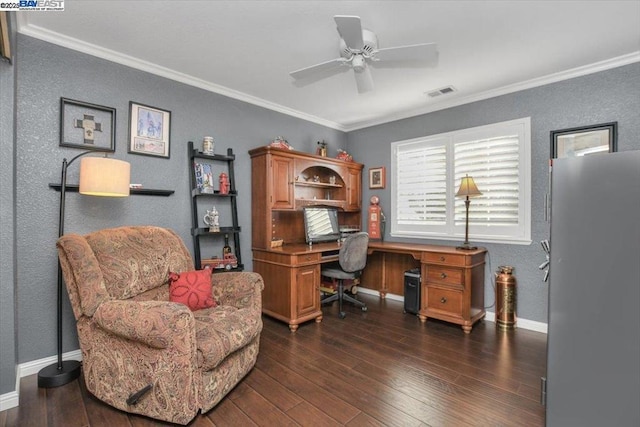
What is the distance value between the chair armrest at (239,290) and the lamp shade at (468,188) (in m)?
2.38

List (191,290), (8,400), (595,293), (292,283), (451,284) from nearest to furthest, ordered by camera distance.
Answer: (595,293), (8,400), (191,290), (292,283), (451,284)

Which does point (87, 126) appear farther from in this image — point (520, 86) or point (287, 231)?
point (520, 86)

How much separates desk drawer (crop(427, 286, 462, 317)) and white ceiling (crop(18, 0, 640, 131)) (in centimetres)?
224

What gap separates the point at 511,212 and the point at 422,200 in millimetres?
1038

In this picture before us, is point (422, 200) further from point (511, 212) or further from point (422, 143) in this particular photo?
point (511, 212)

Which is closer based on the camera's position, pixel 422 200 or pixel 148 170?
pixel 148 170

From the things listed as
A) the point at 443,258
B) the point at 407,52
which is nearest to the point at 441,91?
the point at 407,52

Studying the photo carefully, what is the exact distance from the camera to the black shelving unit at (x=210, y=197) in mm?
2961

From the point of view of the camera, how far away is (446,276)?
10.4 feet

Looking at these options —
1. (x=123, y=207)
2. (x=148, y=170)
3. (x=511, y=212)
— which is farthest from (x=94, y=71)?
(x=511, y=212)

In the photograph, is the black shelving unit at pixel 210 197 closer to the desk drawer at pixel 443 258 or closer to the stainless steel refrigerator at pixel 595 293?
the desk drawer at pixel 443 258

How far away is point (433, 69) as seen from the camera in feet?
9.42

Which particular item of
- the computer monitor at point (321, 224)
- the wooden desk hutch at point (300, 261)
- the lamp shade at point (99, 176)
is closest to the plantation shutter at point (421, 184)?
the wooden desk hutch at point (300, 261)

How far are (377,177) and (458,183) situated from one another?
1179 mm
